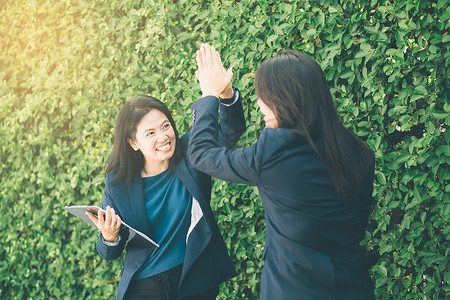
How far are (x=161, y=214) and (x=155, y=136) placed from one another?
0.45 metres

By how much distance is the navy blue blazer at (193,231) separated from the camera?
8.64 ft

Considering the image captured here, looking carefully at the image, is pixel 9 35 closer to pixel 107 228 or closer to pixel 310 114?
pixel 107 228

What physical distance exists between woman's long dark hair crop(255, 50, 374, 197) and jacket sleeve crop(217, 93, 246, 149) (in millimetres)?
508

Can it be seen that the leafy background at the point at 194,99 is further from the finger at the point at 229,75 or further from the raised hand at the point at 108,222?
the raised hand at the point at 108,222

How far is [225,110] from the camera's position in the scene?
2562mm

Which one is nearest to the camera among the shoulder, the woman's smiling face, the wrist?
the shoulder

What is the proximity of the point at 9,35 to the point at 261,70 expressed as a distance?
14.1ft

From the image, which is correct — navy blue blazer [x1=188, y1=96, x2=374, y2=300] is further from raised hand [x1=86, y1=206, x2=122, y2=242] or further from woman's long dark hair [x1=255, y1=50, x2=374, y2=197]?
raised hand [x1=86, y1=206, x2=122, y2=242]

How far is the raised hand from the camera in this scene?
2.65 m

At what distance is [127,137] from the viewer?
113 inches

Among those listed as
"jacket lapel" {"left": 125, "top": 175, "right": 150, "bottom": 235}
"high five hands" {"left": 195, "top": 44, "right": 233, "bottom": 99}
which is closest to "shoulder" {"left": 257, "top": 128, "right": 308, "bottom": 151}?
"high five hands" {"left": 195, "top": 44, "right": 233, "bottom": 99}

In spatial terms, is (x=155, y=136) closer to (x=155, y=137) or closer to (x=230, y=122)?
(x=155, y=137)

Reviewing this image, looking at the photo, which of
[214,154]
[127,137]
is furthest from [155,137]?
[214,154]

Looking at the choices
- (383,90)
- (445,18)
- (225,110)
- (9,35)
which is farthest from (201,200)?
(9,35)
